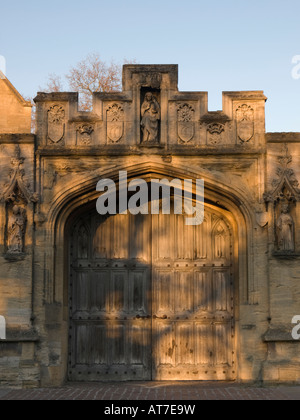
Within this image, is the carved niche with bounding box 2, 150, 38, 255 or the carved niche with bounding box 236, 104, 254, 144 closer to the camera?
the carved niche with bounding box 2, 150, 38, 255

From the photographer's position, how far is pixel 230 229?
11812 millimetres

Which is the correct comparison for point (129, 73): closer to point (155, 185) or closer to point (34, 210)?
point (155, 185)

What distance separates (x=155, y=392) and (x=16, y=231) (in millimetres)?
3671

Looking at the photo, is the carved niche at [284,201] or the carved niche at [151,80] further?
the carved niche at [151,80]

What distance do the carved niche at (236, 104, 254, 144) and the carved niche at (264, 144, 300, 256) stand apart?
688 millimetres

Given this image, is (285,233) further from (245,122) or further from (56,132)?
(56,132)

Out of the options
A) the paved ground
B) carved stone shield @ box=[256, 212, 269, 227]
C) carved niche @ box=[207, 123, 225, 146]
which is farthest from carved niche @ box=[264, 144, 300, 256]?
the paved ground

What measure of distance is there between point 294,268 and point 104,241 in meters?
3.57

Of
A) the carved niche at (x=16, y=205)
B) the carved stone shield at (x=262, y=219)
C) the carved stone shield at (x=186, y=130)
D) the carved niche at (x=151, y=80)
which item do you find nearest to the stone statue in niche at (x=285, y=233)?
the carved stone shield at (x=262, y=219)

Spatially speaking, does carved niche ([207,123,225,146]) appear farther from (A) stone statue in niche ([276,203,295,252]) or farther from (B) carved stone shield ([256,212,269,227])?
(A) stone statue in niche ([276,203,295,252])

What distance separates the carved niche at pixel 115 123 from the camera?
1130 centimetres

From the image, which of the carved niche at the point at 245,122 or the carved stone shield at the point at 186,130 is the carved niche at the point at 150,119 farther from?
the carved niche at the point at 245,122

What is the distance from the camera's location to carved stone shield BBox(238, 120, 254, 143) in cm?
1128

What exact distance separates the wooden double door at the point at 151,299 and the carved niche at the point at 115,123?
1583 mm
